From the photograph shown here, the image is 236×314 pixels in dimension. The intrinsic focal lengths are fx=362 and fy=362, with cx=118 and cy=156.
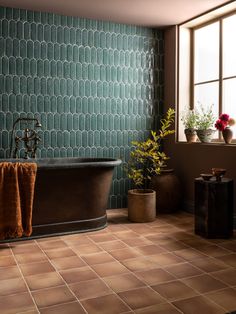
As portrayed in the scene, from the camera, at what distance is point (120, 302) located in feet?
7.16

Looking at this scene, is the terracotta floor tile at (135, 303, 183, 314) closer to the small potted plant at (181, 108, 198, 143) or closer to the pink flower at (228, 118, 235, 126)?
the pink flower at (228, 118, 235, 126)

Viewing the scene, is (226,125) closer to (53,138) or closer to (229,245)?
(229,245)

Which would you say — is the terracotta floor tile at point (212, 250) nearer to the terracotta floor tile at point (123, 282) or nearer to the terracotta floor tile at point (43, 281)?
the terracotta floor tile at point (123, 282)

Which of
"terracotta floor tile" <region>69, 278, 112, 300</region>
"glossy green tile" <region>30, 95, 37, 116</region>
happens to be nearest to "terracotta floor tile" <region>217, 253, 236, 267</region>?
"terracotta floor tile" <region>69, 278, 112, 300</region>

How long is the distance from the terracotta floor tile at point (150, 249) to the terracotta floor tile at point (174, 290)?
627 millimetres

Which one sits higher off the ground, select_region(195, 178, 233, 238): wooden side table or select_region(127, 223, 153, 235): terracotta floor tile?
select_region(195, 178, 233, 238): wooden side table

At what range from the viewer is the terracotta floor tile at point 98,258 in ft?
9.49

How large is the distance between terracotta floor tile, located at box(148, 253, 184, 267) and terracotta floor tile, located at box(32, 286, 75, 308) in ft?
2.75

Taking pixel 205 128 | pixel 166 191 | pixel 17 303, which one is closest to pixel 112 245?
pixel 17 303

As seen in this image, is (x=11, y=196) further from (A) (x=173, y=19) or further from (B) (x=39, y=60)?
(A) (x=173, y=19)

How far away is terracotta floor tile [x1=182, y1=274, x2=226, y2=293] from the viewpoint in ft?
7.82

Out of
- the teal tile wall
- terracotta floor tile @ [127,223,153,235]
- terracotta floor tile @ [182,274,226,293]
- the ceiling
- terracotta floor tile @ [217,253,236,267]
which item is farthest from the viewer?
the teal tile wall

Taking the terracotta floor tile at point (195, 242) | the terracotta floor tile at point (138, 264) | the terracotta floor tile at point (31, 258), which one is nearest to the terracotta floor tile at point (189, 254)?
the terracotta floor tile at point (195, 242)

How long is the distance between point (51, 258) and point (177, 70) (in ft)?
10.0
